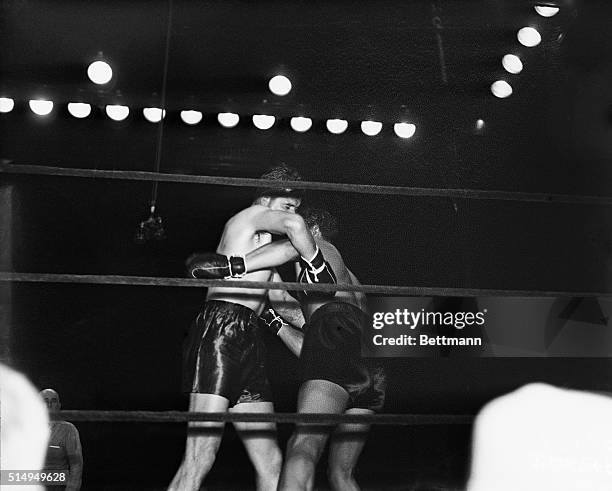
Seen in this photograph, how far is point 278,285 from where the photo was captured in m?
2.13

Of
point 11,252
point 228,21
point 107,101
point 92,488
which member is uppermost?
point 228,21

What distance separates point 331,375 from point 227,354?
27 centimetres

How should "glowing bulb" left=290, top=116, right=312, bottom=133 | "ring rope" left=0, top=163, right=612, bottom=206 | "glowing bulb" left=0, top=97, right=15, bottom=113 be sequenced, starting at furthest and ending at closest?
"glowing bulb" left=290, top=116, right=312, bottom=133 < "glowing bulb" left=0, top=97, right=15, bottom=113 < "ring rope" left=0, top=163, right=612, bottom=206

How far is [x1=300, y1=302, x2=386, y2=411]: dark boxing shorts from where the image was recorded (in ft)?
7.68

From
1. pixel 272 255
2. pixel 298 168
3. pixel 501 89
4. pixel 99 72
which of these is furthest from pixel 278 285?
pixel 501 89

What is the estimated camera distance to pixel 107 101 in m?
2.40

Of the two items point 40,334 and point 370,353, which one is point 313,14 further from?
point 40,334

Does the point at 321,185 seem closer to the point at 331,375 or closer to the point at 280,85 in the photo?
the point at 280,85

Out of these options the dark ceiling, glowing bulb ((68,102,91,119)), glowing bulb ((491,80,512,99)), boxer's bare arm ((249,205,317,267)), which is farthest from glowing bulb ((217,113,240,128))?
glowing bulb ((491,80,512,99))

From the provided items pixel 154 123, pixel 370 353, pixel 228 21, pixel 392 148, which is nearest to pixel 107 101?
pixel 154 123

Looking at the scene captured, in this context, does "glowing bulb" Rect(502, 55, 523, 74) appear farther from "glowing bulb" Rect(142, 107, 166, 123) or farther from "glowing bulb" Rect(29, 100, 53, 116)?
"glowing bulb" Rect(29, 100, 53, 116)

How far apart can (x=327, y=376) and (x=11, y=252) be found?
0.85m

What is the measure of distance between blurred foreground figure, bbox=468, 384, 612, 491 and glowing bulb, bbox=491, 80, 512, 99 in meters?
0.82

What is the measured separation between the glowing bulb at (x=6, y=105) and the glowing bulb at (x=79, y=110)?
0.48ft
